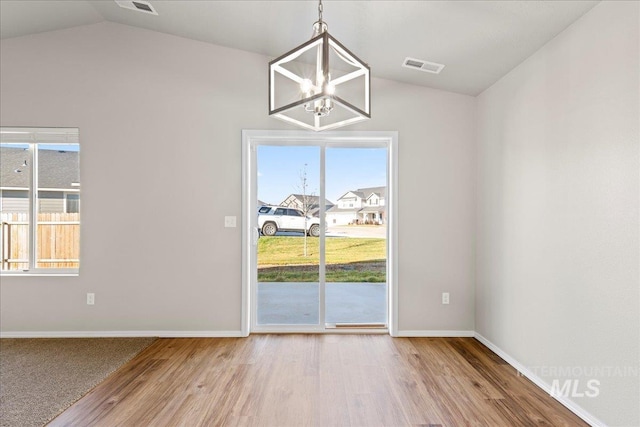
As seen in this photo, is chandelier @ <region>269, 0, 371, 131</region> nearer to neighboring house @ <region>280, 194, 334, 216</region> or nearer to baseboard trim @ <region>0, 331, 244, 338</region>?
neighboring house @ <region>280, 194, 334, 216</region>

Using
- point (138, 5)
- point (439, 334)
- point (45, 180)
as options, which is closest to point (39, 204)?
point (45, 180)

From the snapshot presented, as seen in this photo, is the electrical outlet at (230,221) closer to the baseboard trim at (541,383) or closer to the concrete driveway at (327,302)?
the concrete driveway at (327,302)

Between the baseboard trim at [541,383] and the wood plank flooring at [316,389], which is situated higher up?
the baseboard trim at [541,383]

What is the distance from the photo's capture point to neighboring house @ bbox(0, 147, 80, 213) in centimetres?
356

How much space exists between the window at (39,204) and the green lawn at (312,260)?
211cm

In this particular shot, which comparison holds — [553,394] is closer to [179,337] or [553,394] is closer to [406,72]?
[406,72]

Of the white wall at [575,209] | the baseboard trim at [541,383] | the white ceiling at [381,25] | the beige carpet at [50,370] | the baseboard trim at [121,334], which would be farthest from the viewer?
the baseboard trim at [121,334]

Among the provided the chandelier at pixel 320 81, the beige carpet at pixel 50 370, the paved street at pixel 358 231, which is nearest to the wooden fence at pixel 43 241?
the beige carpet at pixel 50 370

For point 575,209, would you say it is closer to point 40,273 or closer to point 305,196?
point 305,196

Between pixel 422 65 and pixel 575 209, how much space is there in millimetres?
1827

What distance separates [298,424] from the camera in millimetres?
2014

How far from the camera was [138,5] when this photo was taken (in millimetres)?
3000

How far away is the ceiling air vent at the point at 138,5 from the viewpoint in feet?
9.63

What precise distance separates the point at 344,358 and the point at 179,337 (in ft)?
5.96
